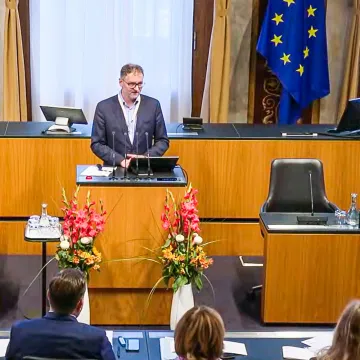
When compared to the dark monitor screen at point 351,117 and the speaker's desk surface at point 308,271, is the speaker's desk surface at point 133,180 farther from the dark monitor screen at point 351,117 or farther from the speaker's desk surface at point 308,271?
the dark monitor screen at point 351,117

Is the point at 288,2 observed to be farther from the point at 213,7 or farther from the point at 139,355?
the point at 139,355

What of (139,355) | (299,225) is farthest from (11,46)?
(139,355)

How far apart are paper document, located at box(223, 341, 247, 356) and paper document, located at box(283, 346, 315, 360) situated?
20 cm

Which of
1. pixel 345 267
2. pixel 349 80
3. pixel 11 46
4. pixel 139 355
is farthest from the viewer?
pixel 349 80

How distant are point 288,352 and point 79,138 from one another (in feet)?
10.2

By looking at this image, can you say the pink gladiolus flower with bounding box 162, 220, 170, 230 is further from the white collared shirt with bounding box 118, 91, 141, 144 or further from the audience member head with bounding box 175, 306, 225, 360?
the audience member head with bounding box 175, 306, 225, 360

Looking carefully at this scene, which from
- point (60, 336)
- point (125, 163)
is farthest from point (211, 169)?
point (60, 336)

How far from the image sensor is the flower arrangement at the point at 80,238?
4.77 m

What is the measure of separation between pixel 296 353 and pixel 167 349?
2.00 feet

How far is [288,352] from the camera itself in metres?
3.91

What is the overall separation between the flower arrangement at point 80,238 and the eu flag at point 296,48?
379 centimetres

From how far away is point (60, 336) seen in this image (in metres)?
3.28

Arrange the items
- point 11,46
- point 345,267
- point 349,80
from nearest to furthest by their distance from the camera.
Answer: point 345,267, point 11,46, point 349,80

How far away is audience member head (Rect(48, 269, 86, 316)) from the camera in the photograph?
3365 millimetres
